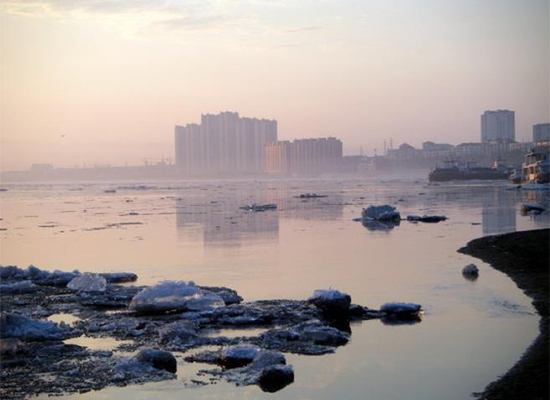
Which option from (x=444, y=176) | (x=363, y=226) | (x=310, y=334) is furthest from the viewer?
(x=444, y=176)

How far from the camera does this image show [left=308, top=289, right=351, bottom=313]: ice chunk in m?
10.6

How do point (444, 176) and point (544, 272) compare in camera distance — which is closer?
point (544, 272)

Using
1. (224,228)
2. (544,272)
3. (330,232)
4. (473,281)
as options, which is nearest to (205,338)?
(473,281)

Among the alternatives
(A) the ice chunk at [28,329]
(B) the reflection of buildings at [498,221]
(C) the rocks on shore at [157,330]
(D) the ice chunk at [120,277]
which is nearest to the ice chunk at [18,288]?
(C) the rocks on shore at [157,330]

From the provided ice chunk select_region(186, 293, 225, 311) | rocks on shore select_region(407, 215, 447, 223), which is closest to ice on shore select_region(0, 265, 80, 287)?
ice chunk select_region(186, 293, 225, 311)

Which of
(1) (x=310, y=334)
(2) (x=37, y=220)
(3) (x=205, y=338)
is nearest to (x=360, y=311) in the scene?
(1) (x=310, y=334)

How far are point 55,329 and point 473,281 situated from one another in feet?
25.5

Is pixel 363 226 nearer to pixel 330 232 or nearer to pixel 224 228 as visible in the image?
pixel 330 232

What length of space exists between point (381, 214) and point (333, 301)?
707 inches

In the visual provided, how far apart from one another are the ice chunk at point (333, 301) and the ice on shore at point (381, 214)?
17.7m

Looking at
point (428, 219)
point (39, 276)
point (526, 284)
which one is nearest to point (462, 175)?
point (428, 219)

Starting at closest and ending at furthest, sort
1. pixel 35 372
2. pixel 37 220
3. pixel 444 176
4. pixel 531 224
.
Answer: pixel 35 372
pixel 531 224
pixel 37 220
pixel 444 176

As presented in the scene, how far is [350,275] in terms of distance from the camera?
14.2 m

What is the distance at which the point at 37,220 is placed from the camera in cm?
3419
